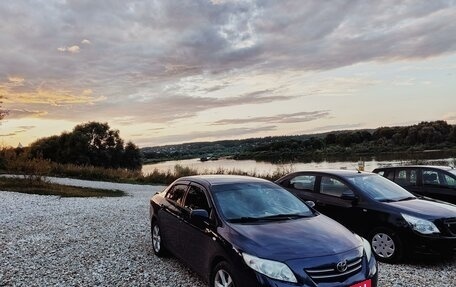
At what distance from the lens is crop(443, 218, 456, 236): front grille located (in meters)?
6.85

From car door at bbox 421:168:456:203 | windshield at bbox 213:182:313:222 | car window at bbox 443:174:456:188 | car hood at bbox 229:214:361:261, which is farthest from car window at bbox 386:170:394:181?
car hood at bbox 229:214:361:261

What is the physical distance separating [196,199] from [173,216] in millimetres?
739

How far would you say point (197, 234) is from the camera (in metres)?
5.55

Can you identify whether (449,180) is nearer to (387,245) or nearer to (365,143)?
(387,245)

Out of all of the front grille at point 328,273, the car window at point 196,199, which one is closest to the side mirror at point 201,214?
the car window at point 196,199

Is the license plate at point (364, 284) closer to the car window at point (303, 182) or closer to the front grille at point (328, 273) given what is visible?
the front grille at point (328, 273)

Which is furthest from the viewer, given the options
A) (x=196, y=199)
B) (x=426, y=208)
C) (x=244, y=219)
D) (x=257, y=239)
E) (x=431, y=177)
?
(x=431, y=177)

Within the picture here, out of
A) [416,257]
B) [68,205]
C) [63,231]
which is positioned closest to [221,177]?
[416,257]

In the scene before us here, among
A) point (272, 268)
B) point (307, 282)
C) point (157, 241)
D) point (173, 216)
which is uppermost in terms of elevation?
point (173, 216)

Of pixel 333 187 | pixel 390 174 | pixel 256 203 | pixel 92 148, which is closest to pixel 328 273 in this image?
pixel 256 203

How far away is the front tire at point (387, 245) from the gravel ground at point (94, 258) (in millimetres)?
248

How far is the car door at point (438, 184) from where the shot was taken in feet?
33.0

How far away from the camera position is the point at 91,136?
241ft

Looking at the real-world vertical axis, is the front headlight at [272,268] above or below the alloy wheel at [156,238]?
above
